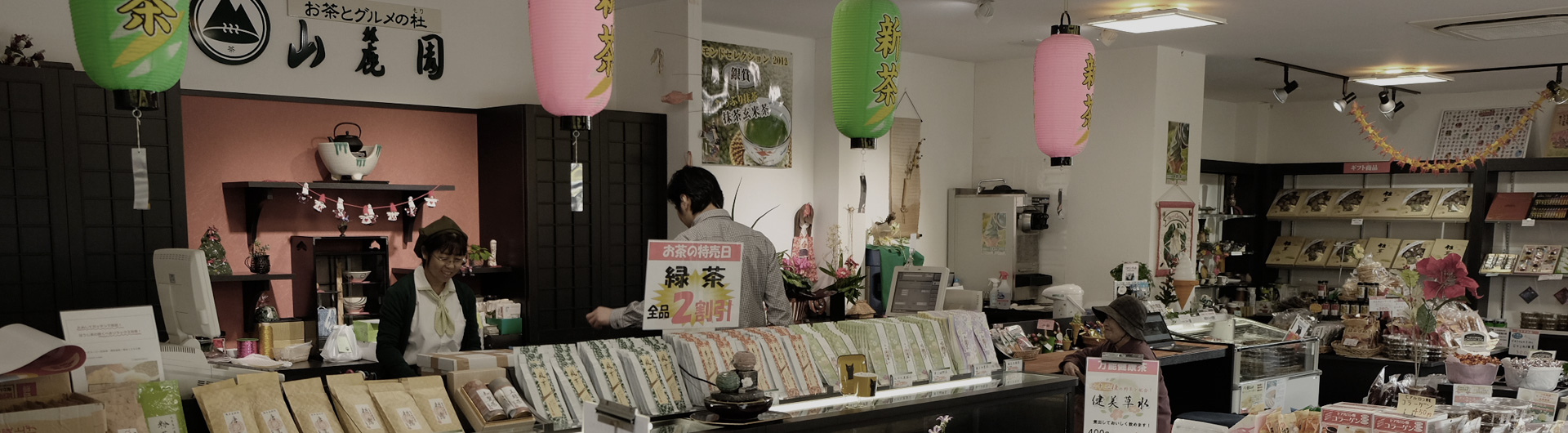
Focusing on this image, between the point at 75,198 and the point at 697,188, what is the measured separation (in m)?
2.51

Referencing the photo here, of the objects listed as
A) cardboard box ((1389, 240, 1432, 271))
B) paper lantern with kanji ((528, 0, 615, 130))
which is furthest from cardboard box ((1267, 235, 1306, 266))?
paper lantern with kanji ((528, 0, 615, 130))

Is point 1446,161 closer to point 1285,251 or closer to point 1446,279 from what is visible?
point 1285,251

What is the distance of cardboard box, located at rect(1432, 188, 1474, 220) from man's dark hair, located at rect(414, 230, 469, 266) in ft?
29.5

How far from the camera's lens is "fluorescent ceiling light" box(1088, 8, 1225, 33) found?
577cm

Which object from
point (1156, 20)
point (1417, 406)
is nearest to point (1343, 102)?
point (1156, 20)

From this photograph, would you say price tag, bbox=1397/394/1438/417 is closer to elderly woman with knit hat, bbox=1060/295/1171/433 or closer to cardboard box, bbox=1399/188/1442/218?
elderly woman with knit hat, bbox=1060/295/1171/433

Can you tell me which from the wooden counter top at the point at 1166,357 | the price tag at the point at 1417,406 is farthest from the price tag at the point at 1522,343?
the price tag at the point at 1417,406

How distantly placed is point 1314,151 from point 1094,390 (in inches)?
352

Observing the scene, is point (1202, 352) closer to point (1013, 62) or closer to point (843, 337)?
→ point (843, 337)

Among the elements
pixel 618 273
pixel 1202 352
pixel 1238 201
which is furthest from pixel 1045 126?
pixel 1238 201

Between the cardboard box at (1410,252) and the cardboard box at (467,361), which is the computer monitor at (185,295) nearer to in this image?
the cardboard box at (467,361)

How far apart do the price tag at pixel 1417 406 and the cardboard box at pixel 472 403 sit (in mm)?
2265

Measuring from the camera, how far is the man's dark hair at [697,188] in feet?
13.4

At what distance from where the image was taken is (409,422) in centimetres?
266
